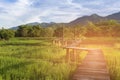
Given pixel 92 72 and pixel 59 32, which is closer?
pixel 92 72

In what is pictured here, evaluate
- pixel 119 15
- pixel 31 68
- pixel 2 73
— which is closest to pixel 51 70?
pixel 31 68

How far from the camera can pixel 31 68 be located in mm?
13906

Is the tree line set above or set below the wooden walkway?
above

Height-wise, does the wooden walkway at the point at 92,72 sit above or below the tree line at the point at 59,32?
below

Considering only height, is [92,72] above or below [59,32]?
below

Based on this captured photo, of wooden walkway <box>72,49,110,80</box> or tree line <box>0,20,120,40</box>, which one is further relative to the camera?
tree line <box>0,20,120,40</box>

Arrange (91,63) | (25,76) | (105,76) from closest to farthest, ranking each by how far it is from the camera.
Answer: (105,76) → (25,76) → (91,63)

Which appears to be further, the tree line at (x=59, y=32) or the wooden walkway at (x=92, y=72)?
the tree line at (x=59, y=32)

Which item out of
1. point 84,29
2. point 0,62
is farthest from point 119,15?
point 0,62

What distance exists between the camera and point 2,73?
12656mm

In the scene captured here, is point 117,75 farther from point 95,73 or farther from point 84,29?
point 84,29

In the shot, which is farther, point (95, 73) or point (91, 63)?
point (91, 63)

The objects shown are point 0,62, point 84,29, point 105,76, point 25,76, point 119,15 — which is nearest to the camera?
point 105,76

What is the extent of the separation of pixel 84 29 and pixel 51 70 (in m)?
50.9
